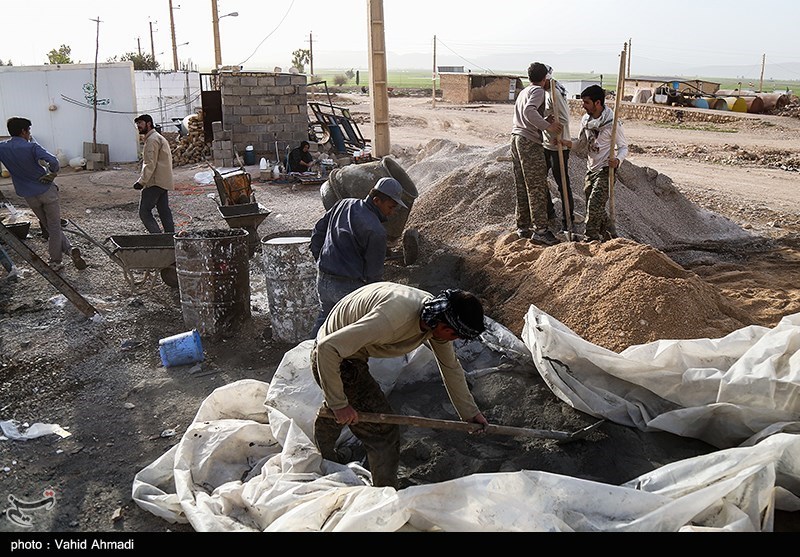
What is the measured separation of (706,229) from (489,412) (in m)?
5.83

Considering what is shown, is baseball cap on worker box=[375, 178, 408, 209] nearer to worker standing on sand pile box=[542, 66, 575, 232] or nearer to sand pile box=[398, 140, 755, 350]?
sand pile box=[398, 140, 755, 350]

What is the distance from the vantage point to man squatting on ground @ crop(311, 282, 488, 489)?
2.93m

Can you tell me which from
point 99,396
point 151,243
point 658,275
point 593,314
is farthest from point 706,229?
point 99,396

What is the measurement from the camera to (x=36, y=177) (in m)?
7.23

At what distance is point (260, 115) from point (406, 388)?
1101 centimetres

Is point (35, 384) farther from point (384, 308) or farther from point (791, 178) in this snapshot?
point (791, 178)

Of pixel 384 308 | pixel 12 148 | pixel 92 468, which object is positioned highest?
pixel 12 148

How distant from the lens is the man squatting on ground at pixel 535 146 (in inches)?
256

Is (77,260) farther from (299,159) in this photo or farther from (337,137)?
(337,137)

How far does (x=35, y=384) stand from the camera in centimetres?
492

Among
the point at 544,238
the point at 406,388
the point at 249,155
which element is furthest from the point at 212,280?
the point at 249,155

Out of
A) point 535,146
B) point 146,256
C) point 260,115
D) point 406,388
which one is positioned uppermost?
point 260,115

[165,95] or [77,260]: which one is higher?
[165,95]

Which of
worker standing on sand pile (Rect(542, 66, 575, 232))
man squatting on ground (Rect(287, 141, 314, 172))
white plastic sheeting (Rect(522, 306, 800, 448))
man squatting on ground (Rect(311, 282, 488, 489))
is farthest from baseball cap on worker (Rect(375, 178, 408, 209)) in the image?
man squatting on ground (Rect(287, 141, 314, 172))
